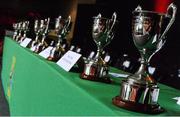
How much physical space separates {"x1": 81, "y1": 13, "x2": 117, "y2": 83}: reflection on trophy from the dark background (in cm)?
12

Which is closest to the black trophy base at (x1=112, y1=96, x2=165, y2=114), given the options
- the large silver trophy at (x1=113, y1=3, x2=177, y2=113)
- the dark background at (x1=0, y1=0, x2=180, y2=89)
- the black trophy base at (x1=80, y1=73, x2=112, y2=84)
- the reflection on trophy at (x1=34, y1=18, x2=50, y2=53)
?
the large silver trophy at (x1=113, y1=3, x2=177, y2=113)

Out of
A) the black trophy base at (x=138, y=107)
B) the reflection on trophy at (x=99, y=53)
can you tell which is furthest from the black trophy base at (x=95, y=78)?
the black trophy base at (x=138, y=107)

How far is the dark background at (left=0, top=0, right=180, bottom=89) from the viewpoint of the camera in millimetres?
4996

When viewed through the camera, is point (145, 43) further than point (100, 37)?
No

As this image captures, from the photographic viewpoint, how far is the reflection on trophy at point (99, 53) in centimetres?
122

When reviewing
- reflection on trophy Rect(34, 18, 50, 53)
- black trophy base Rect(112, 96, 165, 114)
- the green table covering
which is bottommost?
the green table covering

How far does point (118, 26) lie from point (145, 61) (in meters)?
0.46

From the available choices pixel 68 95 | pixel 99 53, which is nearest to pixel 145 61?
pixel 68 95

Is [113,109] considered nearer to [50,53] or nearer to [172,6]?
[172,6]

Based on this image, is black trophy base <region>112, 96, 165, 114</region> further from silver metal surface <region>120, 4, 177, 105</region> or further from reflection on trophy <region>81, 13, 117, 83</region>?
reflection on trophy <region>81, 13, 117, 83</region>

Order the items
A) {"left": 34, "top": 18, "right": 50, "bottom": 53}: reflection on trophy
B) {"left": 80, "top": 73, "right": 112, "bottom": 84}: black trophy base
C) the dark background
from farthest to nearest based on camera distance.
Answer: the dark background → {"left": 34, "top": 18, "right": 50, "bottom": 53}: reflection on trophy → {"left": 80, "top": 73, "right": 112, "bottom": 84}: black trophy base

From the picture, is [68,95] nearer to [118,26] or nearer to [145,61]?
[145,61]

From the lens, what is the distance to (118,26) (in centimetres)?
137

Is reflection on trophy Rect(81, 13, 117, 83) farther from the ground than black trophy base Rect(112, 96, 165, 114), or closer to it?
farther from the ground
